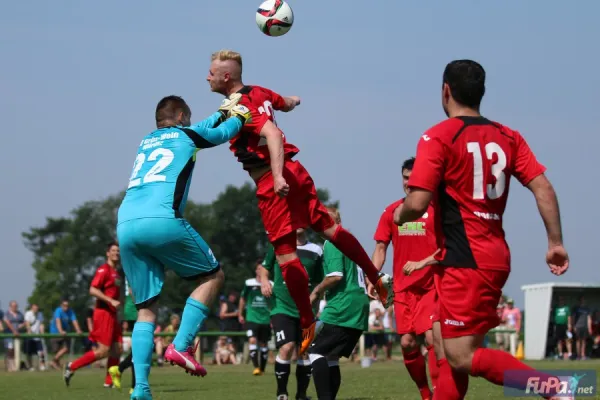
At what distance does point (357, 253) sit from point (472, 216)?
3484mm

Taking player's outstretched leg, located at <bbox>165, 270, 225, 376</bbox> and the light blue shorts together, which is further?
player's outstretched leg, located at <bbox>165, 270, 225, 376</bbox>

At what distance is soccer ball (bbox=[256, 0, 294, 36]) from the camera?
10000mm

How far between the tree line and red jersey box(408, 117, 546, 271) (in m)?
88.7

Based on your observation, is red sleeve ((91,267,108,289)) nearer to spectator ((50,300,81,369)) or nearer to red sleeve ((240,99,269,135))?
red sleeve ((240,99,269,135))

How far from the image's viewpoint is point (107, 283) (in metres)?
17.6

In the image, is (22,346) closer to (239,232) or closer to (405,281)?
(405,281)

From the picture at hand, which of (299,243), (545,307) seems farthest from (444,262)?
(545,307)

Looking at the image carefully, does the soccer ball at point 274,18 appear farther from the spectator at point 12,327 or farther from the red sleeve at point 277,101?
the spectator at point 12,327

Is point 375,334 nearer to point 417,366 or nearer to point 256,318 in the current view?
point 256,318

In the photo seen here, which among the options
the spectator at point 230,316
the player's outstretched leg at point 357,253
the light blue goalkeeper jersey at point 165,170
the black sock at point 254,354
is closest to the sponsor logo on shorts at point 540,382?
the light blue goalkeeper jersey at point 165,170

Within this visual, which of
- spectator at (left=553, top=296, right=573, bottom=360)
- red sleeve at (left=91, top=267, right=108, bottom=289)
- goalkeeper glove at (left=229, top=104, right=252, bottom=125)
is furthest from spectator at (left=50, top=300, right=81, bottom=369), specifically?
goalkeeper glove at (left=229, top=104, right=252, bottom=125)

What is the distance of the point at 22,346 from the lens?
100ft

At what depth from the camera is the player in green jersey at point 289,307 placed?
12.8m

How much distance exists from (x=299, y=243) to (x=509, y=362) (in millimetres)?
7313
